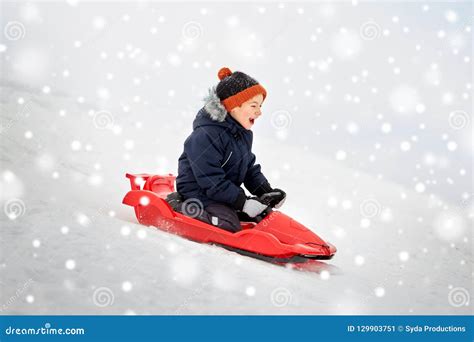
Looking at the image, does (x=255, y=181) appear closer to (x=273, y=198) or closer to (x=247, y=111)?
(x=273, y=198)

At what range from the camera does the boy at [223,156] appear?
338cm

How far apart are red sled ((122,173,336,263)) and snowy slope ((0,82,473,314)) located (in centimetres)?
14

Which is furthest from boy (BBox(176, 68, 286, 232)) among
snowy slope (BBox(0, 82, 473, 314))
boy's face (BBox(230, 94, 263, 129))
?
snowy slope (BBox(0, 82, 473, 314))

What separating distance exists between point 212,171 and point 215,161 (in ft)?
0.25

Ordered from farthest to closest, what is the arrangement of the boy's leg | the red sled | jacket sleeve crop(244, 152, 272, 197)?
jacket sleeve crop(244, 152, 272, 197) < the boy's leg < the red sled

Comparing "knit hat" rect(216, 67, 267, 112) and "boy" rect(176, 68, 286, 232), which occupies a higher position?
"knit hat" rect(216, 67, 267, 112)

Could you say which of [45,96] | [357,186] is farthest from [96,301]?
[45,96]

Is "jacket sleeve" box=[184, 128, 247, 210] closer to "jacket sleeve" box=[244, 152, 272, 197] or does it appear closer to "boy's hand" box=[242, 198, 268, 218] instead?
"boy's hand" box=[242, 198, 268, 218]

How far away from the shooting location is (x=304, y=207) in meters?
5.07

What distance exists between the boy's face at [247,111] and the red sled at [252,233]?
0.70 m

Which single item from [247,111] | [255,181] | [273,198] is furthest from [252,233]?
[247,111]

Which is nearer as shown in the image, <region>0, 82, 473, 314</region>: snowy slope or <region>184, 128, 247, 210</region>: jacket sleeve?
<region>0, 82, 473, 314</region>: snowy slope

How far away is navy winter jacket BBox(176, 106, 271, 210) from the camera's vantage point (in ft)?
11.1

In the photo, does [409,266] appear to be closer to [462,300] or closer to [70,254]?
[462,300]
